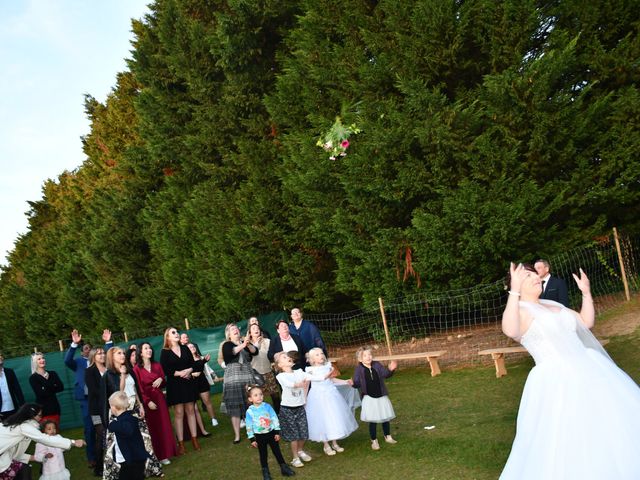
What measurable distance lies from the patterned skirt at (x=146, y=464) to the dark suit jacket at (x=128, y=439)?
309mm

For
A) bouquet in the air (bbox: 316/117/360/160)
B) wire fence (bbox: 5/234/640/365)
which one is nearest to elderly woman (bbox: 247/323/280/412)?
wire fence (bbox: 5/234/640/365)

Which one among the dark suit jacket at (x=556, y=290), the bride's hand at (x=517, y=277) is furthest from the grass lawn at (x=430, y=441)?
the bride's hand at (x=517, y=277)

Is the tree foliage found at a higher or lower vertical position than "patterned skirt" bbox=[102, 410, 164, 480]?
higher

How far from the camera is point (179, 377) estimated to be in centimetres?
977

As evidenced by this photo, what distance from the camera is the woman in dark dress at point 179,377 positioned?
9742 millimetres

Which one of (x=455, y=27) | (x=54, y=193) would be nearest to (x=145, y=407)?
(x=455, y=27)

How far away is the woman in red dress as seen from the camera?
9.19 meters

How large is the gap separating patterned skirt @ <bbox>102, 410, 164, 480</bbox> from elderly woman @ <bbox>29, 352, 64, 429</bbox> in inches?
127

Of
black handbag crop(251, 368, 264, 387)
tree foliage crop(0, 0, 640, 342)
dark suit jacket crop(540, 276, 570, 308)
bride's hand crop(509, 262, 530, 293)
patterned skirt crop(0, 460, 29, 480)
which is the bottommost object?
patterned skirt crop(0, 460, 29, 480)

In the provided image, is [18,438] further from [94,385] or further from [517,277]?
[517,277]

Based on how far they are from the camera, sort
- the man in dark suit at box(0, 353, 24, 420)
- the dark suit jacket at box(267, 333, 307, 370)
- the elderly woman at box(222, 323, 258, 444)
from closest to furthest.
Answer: the dark suit jacket at box(267, 333, 307, 370) → the elderly woman at box(222, 323, 258, 444) → the man in dark suit at box(0, 353, 24, 420)

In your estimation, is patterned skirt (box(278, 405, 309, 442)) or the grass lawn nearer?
the grass lawn

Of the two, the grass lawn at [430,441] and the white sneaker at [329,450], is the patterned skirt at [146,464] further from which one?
the white sneaker at [329,450]

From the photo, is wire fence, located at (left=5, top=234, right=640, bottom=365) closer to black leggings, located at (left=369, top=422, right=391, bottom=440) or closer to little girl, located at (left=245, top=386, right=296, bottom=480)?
black leggings, located at (left=369, top=422, right=391, bottom=440)
